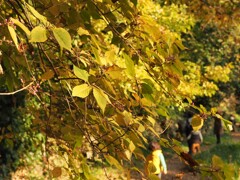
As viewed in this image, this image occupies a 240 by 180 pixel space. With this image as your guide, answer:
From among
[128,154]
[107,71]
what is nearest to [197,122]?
[128,154]

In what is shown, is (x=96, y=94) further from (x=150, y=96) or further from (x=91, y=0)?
(x=91, y=0)

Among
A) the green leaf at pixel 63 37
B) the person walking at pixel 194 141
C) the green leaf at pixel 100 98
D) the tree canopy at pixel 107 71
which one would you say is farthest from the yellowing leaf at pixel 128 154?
the person walking at pixel 194 141

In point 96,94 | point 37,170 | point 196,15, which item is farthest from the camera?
point 37,170

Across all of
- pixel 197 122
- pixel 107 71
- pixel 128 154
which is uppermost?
pixel 107 71

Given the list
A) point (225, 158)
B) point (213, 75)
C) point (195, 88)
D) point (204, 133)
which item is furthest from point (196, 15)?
point (204, 133)

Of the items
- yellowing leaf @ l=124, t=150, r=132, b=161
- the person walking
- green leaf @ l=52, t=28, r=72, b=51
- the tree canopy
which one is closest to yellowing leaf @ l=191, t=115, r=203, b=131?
the tree canopy

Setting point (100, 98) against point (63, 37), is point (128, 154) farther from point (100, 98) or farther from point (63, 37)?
point (63, 37)

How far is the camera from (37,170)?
45.5 feet

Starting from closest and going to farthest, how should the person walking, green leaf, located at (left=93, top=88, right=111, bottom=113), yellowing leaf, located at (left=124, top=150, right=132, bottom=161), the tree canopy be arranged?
1. green leaf, located at (left=93, top=88, right=111, bottom=113)
2. the tree canopy
3. yellowing leaf, located at (left=124, top=150, right=132, bottom=161)
4. the person walking

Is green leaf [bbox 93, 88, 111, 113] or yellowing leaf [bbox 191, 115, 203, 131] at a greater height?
green leaf [bbox 93, 88, 111, 113]

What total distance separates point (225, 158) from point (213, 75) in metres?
5.62

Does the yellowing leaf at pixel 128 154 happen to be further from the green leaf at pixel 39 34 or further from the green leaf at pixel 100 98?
the green leaf at pixel 39 34

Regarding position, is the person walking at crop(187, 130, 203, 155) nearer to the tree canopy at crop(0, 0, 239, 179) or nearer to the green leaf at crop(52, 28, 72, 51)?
the tree canopy at crop(0, 0, 239, 179)

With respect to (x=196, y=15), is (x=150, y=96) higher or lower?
lower
